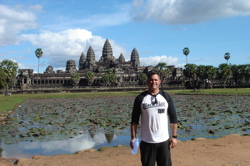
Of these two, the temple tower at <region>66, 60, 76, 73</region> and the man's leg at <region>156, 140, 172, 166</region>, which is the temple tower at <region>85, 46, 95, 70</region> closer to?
the temple tower at <region>66, 60, 76, 73</region>

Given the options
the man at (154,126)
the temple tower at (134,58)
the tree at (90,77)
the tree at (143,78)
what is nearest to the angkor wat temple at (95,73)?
the temple tower at (134,58)

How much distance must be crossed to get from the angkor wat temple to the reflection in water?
366 ft

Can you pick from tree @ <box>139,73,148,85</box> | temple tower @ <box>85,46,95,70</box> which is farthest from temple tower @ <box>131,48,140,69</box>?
tree @ <box>139,73,148,85</box>

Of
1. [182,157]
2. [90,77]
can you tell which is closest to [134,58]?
[90,77]

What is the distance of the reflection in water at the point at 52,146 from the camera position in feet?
32.3

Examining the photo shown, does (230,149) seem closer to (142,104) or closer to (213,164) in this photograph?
(213,164)

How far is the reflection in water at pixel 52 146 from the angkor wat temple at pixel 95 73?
366 feet

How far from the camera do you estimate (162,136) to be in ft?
16.7

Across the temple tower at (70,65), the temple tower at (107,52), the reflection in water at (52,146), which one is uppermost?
the temple tower at (107,52)

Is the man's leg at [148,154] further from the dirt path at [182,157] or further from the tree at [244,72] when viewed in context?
Result: the tree at [244,72]

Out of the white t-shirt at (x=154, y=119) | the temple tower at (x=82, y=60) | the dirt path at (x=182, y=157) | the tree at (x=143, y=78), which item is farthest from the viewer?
the temple tower at (x=82, y=60)

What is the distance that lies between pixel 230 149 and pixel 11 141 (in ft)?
29.2

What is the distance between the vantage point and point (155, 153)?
511cm

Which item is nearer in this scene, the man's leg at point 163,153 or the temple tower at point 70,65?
the man's leg at point 163,153
